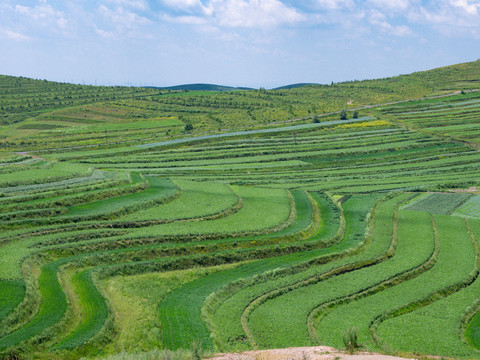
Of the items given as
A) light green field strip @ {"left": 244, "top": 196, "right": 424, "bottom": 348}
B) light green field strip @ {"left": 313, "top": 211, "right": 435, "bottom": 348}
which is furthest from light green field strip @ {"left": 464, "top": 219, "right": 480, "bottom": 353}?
light green field strip @ {"left": 244, "top": 196, "right": 424, "bottom": 348}

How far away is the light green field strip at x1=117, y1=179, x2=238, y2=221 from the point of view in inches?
2212

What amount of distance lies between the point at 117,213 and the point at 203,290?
20.5 metres

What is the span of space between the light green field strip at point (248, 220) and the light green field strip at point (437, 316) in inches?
758

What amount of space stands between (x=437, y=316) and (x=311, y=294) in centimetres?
971

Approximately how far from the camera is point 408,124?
143500mm

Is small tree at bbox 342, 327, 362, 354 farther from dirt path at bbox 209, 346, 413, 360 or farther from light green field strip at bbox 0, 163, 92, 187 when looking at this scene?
light green field strip at bbox 0, 163, 92, 187

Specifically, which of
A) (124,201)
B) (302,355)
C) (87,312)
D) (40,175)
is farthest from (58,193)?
(302,355)

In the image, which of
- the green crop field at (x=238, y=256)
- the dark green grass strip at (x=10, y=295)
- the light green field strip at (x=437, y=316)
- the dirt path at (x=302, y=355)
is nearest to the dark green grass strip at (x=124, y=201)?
the green crop field at (x=238, y=256)

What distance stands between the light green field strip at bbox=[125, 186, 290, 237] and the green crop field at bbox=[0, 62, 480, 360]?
1.25ft

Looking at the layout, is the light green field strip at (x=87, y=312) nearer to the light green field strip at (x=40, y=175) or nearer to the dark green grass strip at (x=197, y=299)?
the dark green grass strip at (x=197, y=299)

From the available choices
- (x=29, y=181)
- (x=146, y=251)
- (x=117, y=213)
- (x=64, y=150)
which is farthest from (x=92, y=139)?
(x=146, y=251)

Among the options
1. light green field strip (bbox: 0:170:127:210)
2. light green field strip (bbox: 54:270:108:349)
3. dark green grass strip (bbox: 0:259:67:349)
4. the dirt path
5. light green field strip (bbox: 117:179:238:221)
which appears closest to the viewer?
the dirt path

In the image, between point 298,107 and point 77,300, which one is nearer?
point 77,300

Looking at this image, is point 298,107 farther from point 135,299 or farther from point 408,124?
point 135,299
